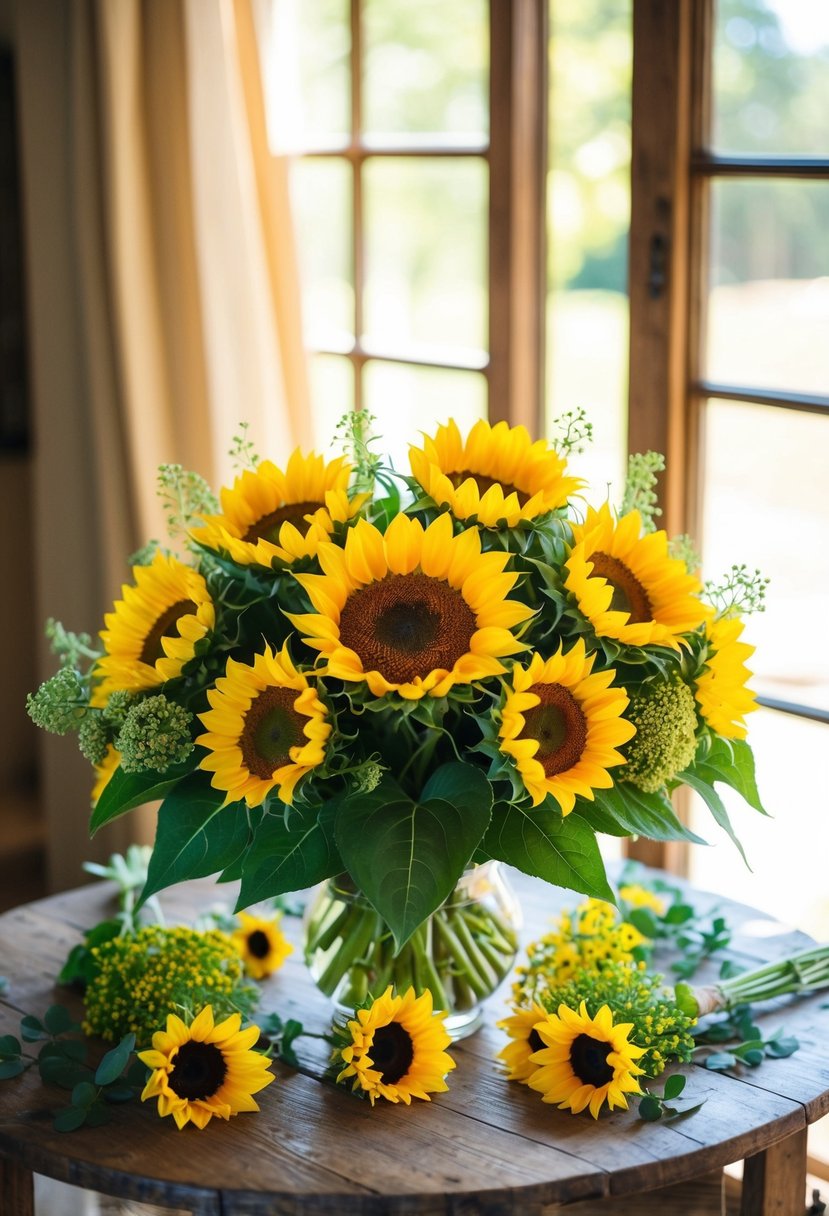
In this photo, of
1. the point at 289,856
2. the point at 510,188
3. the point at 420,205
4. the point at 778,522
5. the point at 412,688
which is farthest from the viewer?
the point at 420,205

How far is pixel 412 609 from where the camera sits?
1.03 m

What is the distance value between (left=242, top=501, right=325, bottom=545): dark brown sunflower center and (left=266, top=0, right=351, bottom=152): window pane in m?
1.11

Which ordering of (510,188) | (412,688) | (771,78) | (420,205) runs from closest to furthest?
(412,688)
(771,78)
(510,188)
(420,205)

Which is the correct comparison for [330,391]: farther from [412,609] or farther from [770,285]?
[412,609]

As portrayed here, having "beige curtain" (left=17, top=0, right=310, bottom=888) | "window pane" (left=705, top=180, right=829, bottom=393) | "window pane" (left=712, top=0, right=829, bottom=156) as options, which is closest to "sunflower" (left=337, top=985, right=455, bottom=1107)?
"window pane" (left=705, top=180, right=829, bottom=393)

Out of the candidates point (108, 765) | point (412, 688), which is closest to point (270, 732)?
point (412, 688)

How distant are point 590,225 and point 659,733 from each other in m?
1.16

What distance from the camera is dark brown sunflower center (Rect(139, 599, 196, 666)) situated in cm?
116

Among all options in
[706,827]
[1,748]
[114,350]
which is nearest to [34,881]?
[1,748]

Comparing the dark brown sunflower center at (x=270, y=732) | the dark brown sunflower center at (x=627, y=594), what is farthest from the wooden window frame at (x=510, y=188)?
the dark brown sunflower center at (x=270, y=732)

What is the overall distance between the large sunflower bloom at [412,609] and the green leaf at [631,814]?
158 millimetres

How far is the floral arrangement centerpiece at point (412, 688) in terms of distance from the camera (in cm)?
103

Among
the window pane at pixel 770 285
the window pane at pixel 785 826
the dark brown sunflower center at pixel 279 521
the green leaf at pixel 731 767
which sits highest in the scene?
the window pane at pixel 770 285

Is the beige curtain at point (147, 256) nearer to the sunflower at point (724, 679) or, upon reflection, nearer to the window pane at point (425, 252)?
the window pane at point (425, 252)
